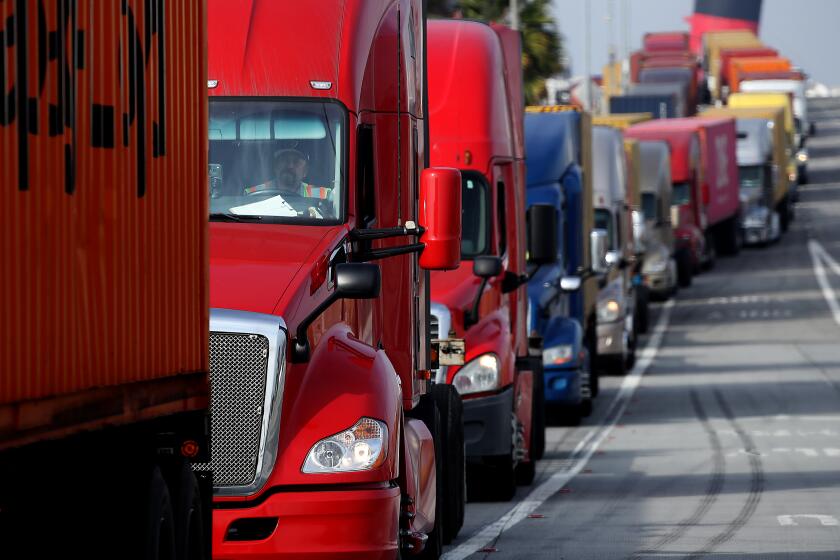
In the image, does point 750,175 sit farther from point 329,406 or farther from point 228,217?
point 329,406

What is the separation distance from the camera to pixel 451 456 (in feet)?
40.3

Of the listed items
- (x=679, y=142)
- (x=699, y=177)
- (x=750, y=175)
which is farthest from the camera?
(x=750, y=175)

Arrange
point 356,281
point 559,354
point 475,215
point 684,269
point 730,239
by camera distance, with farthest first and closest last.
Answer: point 730,239 → point 684,269 → point 559,354 → point 475,215 → point 356,281

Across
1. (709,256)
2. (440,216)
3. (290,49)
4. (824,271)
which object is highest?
(290,49)

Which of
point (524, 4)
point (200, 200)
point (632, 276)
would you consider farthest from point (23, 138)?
point (524, 4)

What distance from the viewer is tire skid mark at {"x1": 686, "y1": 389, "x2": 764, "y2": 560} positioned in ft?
41.3

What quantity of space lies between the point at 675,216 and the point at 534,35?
11.3 meters

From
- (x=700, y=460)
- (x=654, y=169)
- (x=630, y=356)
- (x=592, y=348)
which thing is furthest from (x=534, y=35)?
(x=700, y=460)

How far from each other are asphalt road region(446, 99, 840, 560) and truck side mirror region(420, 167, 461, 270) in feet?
8.67

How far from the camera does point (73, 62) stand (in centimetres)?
613

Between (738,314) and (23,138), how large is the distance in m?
37.1

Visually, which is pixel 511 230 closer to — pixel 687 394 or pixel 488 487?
pixel 488 487

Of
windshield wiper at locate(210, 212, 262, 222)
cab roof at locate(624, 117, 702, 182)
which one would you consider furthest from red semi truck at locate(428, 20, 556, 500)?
cab roof at locate(624, 117, 702, 182)

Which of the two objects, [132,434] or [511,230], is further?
[511,230]
